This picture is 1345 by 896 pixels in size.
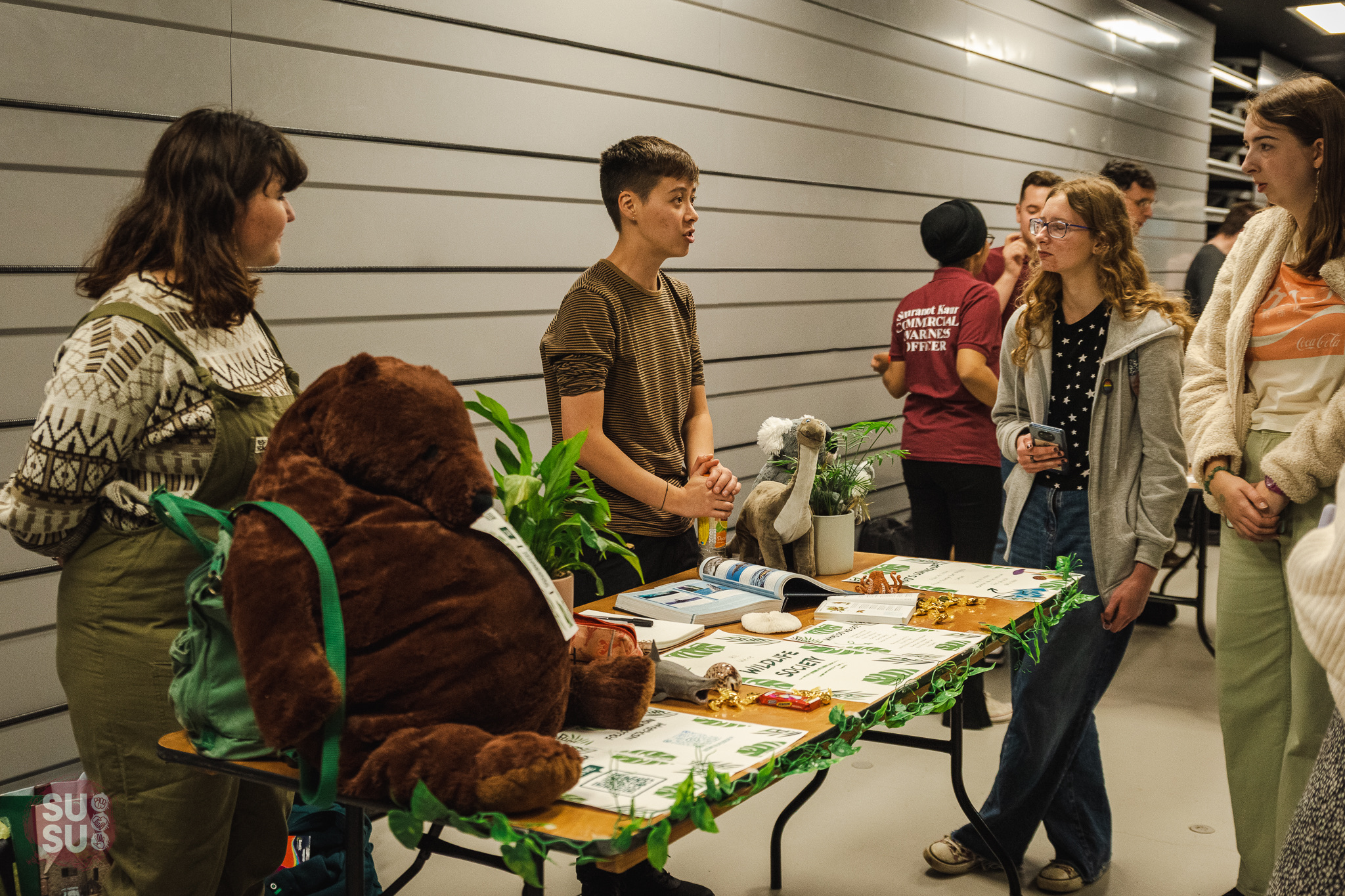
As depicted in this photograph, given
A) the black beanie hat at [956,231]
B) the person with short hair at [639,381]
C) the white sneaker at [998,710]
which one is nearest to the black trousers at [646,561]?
the person with short hair at [639,381]

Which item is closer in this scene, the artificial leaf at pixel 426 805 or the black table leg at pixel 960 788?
the artificial leaf at pixel 426 805

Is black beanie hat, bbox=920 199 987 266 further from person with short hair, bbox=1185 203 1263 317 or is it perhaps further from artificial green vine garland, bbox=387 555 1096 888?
person with short hair, bbox=1185 203 1263 317

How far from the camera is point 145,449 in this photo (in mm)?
1701

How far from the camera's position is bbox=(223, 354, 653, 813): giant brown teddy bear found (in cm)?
116

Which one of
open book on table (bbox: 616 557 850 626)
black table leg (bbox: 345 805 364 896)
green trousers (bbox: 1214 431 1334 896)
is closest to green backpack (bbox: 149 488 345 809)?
black table leg (bbox: 345 805 364 896)

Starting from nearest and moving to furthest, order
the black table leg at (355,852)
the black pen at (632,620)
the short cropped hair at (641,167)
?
the black table leg at (355,852)
the black pen at (632,620)
the short cropped hair at (641,167)

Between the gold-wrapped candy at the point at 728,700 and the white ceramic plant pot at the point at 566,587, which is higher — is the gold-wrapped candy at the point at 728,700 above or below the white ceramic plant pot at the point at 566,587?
below

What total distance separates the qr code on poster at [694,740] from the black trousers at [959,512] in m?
2.40

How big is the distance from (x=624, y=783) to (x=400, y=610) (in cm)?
33

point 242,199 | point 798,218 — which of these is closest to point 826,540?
point 242,199

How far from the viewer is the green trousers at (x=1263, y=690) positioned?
89.0 inches

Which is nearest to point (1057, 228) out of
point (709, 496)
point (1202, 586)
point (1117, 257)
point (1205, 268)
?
point (1117, 257)

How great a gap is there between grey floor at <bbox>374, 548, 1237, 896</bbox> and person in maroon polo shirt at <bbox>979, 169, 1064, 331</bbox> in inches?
65.8

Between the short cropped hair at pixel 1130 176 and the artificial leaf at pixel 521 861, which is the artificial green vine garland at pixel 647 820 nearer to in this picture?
the artificial leaf at pixel 521 861
